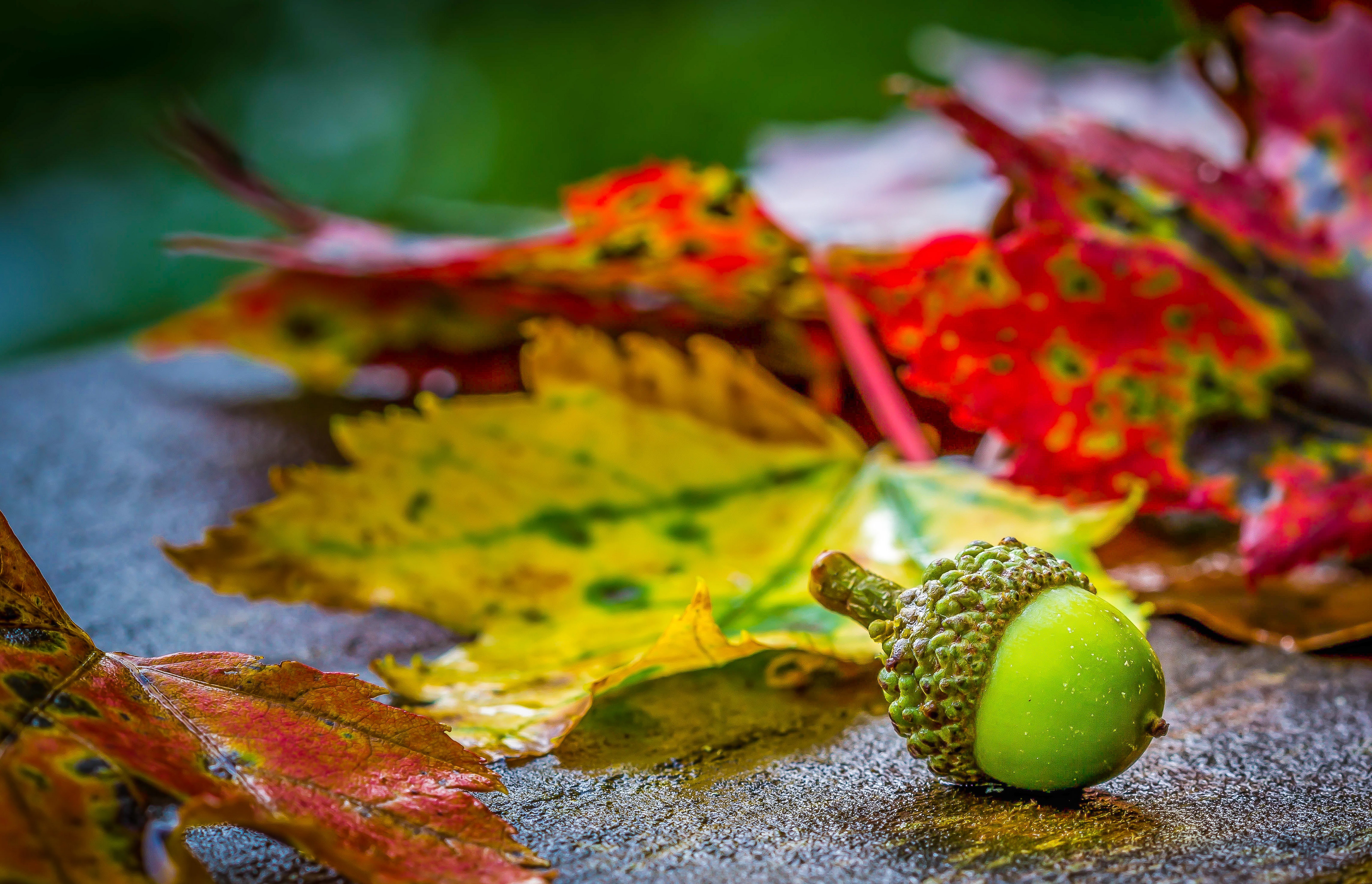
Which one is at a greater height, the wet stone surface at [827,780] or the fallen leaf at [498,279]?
the fallen leaf at [498,279]

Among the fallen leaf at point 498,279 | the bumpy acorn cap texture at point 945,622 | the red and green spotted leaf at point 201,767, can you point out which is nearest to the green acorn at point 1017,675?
the bumpy acorn cap texture at point 945,622

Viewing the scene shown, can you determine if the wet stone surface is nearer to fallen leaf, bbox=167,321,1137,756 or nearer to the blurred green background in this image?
fallen leaf, bbox=167,321,1137,756

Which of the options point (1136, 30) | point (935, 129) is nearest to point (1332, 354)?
point (935, 129)

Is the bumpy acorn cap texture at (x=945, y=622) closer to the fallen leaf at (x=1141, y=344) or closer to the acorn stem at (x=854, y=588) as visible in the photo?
the acorn stem at (x=854, y=588)

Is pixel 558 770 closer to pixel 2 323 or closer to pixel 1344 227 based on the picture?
pixel 1344 227

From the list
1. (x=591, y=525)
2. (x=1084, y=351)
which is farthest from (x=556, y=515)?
(x=1084, y=351)
